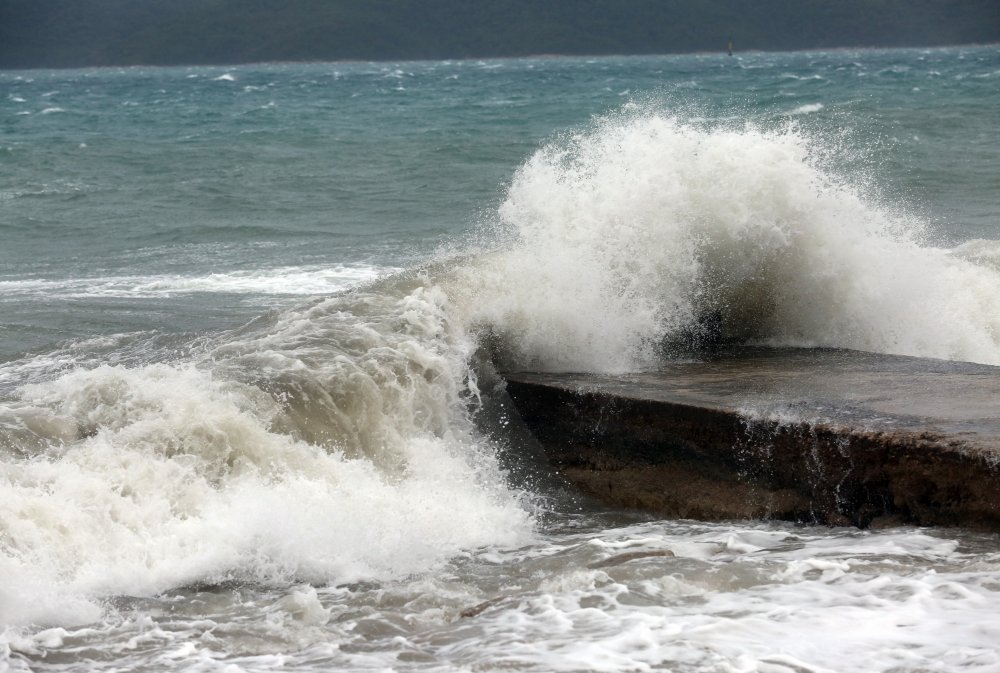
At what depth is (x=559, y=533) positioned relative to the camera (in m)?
5.09

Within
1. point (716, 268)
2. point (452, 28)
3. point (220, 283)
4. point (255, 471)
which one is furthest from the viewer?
point (452, 28)

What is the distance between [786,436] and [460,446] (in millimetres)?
1633

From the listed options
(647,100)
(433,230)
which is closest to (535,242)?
(433,230)

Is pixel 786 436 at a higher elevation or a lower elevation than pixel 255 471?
higher

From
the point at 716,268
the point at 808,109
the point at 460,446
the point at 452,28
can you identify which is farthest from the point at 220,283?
the point at 452,28

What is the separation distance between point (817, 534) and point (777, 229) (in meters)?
2.46

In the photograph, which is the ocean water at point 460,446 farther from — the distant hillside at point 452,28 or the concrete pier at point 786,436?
the distant hillside at point 452,28

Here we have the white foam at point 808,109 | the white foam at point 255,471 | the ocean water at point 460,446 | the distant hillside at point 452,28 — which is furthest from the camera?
the distant hillside at point 452,28

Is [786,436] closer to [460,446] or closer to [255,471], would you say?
[460,446]

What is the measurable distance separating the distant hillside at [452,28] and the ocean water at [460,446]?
9731 cm

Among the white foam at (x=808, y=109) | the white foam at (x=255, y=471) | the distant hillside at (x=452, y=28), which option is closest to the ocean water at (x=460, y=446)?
the white foam at (x=255, y=471)

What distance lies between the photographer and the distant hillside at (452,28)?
4198 inches

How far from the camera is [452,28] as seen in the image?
11250 cm

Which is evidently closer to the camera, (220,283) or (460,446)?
(460,446)
